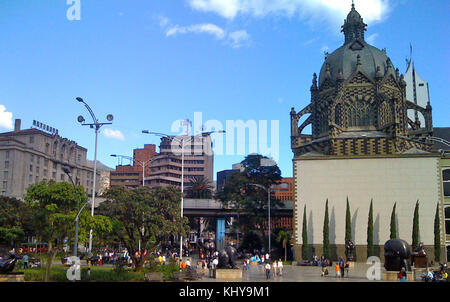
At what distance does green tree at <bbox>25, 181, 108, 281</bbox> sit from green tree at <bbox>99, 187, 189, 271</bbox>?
2.29 metres

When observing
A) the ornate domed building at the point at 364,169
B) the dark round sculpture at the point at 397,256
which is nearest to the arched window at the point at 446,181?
the ornate domed building at the point at 364,169

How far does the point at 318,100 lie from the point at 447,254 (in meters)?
30.9

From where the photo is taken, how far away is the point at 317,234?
58.8m

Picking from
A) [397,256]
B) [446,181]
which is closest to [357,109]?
[446,181]

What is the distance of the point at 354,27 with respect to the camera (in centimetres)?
7975

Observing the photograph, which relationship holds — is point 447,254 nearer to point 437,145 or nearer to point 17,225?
point 437,145

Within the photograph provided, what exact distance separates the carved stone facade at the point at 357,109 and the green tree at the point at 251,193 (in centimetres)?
632

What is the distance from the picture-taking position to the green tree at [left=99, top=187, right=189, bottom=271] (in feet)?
113

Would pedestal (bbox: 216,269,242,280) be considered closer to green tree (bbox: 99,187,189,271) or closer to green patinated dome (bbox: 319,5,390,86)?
green tree (bbox: 99,187,189,271)

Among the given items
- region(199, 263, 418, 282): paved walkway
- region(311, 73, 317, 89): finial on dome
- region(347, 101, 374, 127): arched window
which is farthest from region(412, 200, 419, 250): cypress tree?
region(311, 73, 317, 89): finial on dome

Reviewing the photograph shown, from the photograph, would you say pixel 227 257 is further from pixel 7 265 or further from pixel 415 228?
pixel 415 228

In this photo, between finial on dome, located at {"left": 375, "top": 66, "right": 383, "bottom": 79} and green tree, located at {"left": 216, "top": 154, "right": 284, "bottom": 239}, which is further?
green tree, located at {"left": 216, "top": 154, "right": 284, "bottom": 239}
